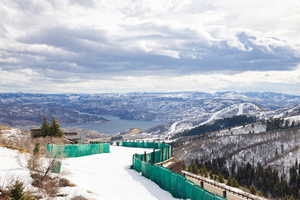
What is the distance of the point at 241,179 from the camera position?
156625mm

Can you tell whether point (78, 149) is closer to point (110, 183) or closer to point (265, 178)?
point (110, 183)

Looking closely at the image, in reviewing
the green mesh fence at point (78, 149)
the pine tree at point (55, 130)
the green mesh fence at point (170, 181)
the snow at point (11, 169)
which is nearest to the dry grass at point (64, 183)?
the snow at point (11, 169)

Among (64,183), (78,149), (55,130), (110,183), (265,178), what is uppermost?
(55,130)

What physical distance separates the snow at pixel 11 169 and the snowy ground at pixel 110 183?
2.98m

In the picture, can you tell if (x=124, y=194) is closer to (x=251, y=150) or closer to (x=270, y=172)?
(x=270, y=172)

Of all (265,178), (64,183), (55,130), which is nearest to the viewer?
(64,183)

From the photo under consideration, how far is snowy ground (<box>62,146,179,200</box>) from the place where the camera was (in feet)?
69.8

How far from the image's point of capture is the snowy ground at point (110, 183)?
69.8ft

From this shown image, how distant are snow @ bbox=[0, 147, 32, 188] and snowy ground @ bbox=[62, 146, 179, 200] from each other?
2983 millimetres

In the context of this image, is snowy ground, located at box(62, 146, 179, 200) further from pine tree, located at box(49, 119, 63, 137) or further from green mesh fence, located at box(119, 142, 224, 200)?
pine tree, located at box(49, 119, 63, 137)

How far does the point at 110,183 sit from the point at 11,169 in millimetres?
7706

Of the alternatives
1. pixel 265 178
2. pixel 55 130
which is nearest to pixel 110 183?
pixel 55 130

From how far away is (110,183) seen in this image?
2542 centimetres

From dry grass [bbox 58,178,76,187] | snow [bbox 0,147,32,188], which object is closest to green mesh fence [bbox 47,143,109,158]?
snow [bbox 0,147,32,188]
